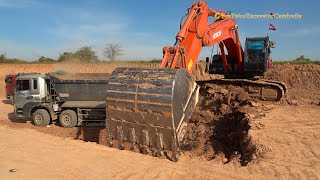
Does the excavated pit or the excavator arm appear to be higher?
the excavator arm

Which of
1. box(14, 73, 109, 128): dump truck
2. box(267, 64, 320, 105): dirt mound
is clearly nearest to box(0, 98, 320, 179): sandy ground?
box(14, 73, 109, 128): dump truck

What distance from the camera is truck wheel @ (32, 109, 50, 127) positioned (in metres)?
15.8

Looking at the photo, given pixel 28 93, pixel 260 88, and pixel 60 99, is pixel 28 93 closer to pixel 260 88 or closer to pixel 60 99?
pixel 60 99

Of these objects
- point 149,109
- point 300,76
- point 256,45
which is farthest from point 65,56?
point 149,109

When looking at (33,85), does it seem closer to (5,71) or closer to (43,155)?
(43,155)

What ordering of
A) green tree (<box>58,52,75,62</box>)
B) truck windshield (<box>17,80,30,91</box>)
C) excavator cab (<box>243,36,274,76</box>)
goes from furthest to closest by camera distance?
green tree (<box>58,52,75,62</box>) → truck windshield (<box>17,80,30,91</box>) → excavator cab (<box>243,36,274,76</box>)

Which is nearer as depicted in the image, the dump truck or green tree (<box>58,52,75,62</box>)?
the dump truck

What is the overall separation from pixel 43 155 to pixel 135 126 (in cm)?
203

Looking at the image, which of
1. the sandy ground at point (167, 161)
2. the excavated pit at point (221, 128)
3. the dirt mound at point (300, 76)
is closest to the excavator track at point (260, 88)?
the excavated pit at point (221, 128)

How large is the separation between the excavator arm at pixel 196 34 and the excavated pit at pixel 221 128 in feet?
6.47

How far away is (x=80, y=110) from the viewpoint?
50.7 ft

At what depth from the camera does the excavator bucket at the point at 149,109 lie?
730 cm

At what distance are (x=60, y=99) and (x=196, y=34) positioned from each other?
8837 millimetres

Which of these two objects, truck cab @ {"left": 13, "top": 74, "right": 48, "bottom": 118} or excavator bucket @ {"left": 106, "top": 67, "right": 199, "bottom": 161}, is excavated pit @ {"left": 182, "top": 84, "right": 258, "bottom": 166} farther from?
truck cab @ {"left": 13, "top": 74, "right": 48, "bottom": 118}
